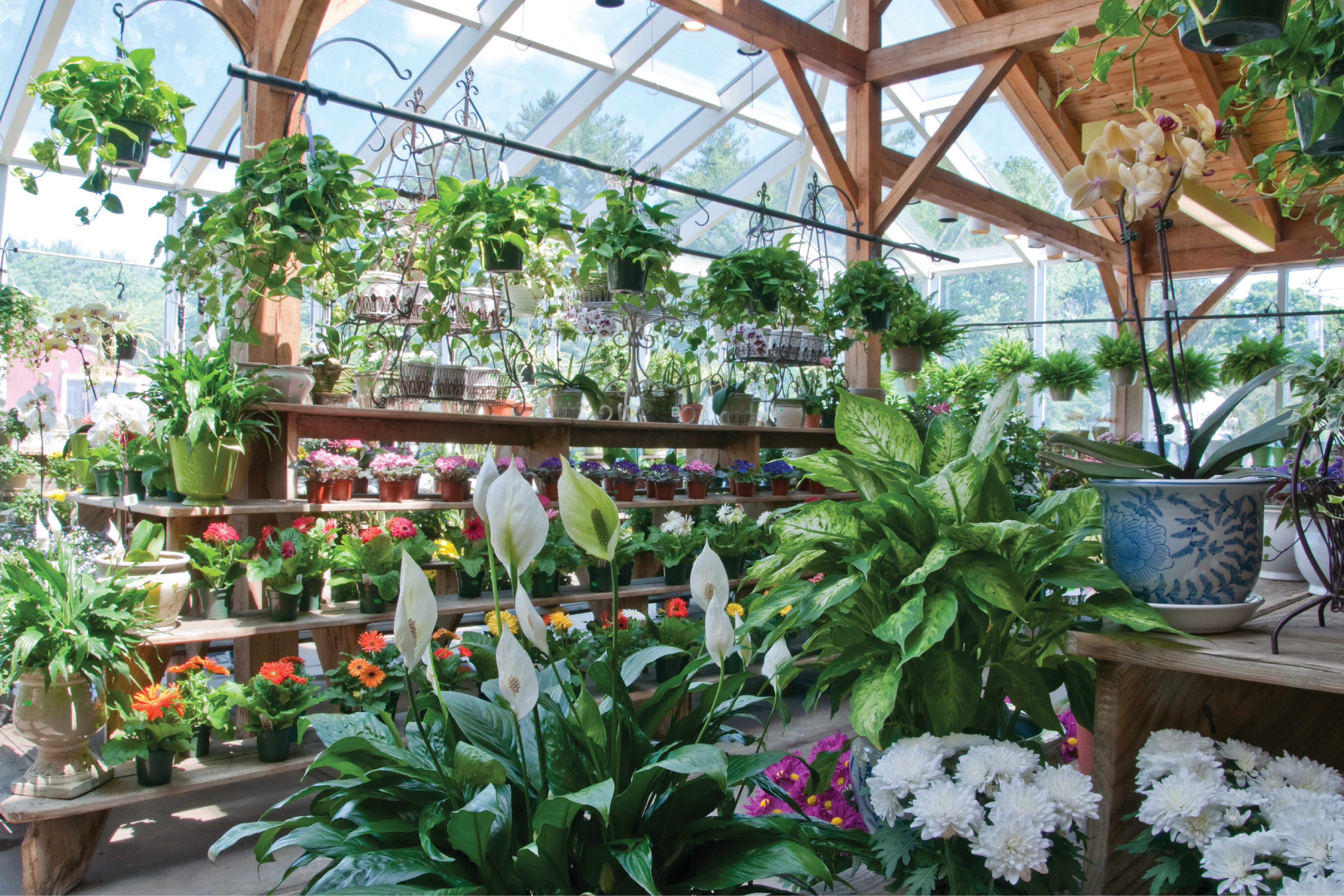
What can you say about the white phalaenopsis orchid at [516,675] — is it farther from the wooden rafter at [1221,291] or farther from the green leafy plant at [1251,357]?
the wooden rafter at [1221,291]

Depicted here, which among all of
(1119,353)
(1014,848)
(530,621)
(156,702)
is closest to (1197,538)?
(1014,848)

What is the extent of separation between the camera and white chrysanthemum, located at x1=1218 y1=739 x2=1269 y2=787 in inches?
41.0

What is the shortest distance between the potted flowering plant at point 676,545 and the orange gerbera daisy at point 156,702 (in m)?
1.77

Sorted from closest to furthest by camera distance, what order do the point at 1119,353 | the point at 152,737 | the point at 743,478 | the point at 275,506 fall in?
the point at 152,737 < the point at 275,506 < the point at 743,478 < the point at 1119,353

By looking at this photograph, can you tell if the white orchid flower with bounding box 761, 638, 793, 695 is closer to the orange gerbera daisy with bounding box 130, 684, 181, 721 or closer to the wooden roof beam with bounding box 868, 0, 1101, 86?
the orange gerbera daisy with bounding box 130, 684, 181, 721

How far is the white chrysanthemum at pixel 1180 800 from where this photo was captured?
0.94 meters

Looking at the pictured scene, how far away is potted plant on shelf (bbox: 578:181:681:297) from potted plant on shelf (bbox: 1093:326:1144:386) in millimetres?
5893

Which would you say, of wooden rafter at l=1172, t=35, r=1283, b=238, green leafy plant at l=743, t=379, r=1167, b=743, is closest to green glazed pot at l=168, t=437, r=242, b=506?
green leafy plant at l=743, t=379, r=1167, b=743

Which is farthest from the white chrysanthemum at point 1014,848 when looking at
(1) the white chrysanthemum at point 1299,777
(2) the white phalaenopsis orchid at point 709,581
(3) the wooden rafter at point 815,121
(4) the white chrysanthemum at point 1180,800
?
(3) the wooden rafter at point 815,121

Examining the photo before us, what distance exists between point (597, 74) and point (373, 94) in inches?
64.7

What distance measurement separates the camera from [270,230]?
256cm

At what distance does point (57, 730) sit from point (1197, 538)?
8.01 ft

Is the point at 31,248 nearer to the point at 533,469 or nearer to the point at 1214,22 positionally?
the point at 533,469

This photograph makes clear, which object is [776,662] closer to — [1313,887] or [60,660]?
[1313,887]
